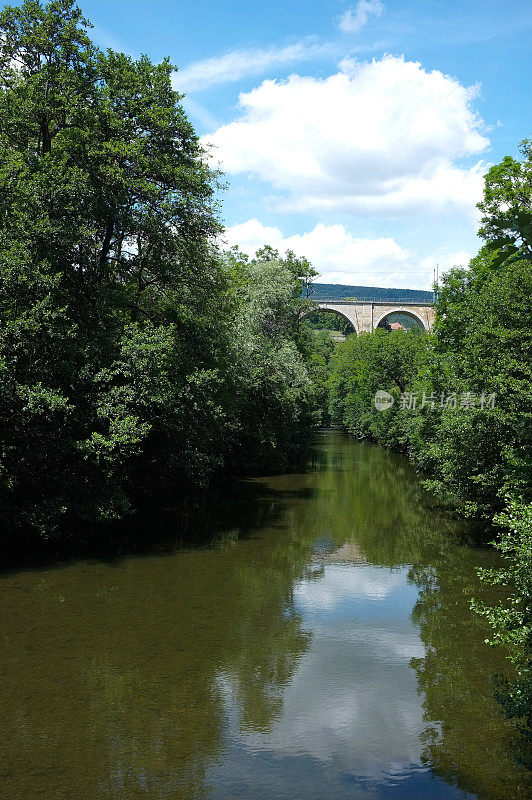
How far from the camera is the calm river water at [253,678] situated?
7.07m

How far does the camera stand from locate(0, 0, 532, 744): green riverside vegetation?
14.8 metres

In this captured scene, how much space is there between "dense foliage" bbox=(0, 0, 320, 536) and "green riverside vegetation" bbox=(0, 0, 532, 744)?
0.05m

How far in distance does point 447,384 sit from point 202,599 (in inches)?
424

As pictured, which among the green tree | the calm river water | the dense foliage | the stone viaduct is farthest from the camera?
the stone viaduct

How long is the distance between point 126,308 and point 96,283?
1.61 metres

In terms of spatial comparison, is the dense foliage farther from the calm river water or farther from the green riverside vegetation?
the calm river water

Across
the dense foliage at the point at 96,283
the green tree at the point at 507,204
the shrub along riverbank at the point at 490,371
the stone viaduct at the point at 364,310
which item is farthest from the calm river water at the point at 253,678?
the stone viaduct at the point at 364,310

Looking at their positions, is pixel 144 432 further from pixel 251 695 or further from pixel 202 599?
pixel 251 695

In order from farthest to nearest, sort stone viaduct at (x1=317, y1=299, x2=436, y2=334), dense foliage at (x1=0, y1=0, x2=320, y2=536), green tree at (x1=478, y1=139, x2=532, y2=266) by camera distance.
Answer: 1. stone viaduct at (x1=317, y1=299, x2=436, y2=334)
2. green tree at (x1=478, y1=139, x2=532, y2=266)
3. dense foliage at (x1=0, y1=0, x2=320, y2=536)

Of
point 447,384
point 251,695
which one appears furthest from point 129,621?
point 447,384

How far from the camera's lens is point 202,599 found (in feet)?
42.7

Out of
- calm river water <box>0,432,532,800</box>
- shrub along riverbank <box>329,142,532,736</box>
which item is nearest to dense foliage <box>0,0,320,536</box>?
calm river water <box>0,432,532,800</box>

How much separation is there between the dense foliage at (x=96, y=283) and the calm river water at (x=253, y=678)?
2.56 m

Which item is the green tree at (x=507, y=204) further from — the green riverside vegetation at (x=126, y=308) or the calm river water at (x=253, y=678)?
the calm river water at (x=253, y=678)
